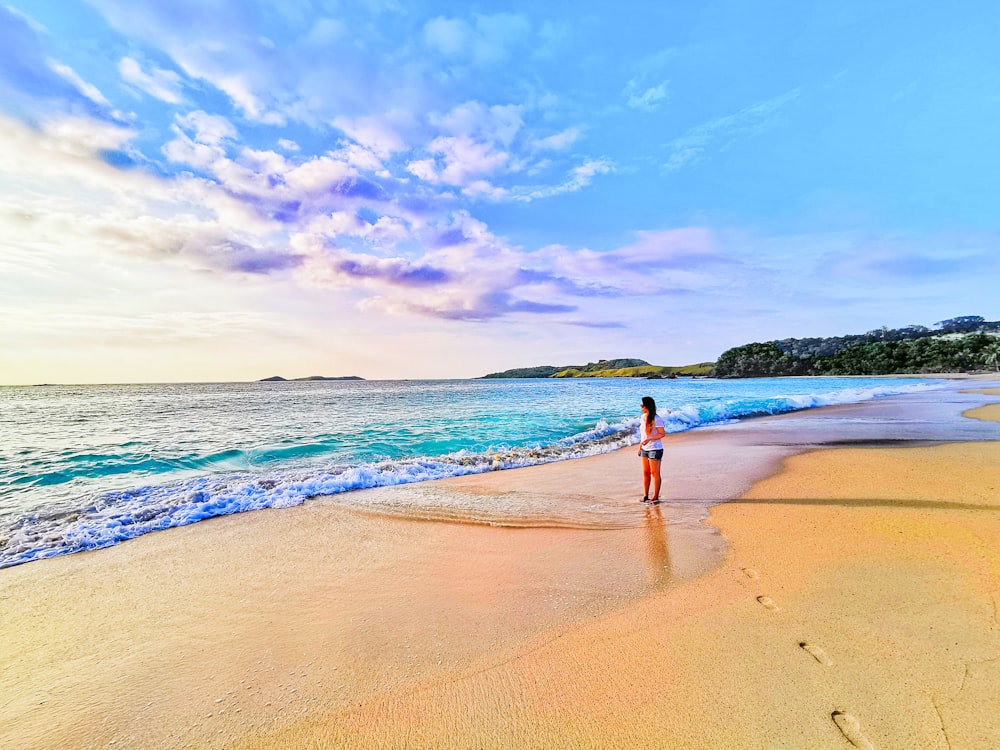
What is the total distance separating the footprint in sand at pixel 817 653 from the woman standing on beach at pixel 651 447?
4.30 m

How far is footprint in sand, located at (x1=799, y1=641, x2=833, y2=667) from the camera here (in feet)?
10.1

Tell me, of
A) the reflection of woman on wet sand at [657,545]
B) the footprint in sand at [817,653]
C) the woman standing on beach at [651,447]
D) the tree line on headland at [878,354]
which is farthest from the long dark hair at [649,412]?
the tree line on headland at [878,354]

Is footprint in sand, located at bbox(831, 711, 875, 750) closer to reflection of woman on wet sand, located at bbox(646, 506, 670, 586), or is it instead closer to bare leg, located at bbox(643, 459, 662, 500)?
reflection of woman on wet sand, located at bbox(646, 506, 670, 586)

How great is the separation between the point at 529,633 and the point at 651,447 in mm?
4748

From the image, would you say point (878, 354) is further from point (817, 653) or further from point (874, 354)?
point (817, 653)

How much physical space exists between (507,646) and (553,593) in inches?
40.4

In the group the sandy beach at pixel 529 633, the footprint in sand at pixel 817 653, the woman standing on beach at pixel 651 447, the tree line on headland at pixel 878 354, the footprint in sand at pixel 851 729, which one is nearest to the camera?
the footprint in sand at pixel 851 729

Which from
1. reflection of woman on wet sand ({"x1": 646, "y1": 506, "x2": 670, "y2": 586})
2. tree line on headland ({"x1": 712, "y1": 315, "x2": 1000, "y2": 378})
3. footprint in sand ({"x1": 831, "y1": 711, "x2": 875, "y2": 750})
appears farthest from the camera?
tree line on headland ({"x1": 712, "y1": 315, "x2": 1000, "y2": 378})

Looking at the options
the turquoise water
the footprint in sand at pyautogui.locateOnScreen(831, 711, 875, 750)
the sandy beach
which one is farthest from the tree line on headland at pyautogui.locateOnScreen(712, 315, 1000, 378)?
the footprint in sand at pyautogui.locateOnScreen(831, 711, 875, 750)

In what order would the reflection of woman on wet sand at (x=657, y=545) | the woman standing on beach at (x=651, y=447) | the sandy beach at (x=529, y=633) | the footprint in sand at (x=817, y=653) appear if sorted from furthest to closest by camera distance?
the woman standing on beach at (x=651, y=447)
the reflection of woman on wet sand at (x=657, y=545)
the footprint in sand at (x=817, y=653)
the sandy beach at (x=529, y=633)

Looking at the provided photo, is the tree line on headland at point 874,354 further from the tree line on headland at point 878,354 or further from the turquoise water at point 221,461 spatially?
the turquoise water at point 221,461

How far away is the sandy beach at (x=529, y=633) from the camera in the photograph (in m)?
2.69

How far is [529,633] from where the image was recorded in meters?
3.68

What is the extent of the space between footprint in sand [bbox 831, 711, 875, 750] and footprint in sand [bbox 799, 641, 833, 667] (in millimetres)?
539
